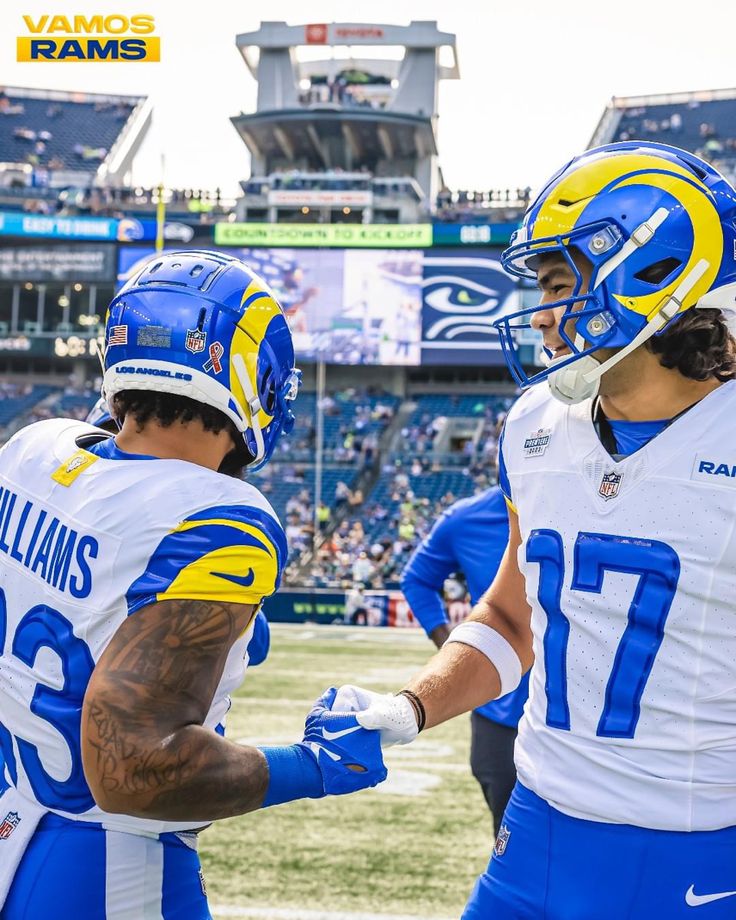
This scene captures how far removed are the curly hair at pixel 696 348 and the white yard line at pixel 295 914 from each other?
10.1 ft

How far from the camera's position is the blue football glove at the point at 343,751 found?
2.01 meters

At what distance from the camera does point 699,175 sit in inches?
86.0

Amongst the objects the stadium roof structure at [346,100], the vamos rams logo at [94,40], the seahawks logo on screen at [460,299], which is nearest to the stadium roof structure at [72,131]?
the stadium roof structure at [346,100]

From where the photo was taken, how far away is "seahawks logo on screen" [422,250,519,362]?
31.3 m

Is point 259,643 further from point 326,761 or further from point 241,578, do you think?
point 241,578

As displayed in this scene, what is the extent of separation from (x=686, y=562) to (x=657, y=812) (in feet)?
1.42

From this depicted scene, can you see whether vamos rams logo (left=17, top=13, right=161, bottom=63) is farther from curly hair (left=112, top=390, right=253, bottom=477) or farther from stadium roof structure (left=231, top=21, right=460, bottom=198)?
stadium roof structure (left=231, top=21, right=460, bottom=198)

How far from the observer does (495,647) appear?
2.52 m

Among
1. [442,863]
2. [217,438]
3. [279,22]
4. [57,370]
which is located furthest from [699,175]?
[279,22]

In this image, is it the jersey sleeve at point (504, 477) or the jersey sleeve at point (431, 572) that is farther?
the jersey sleeve at point (431, 572)

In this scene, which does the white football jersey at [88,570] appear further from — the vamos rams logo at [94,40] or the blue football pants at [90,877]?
the vamos rams logo at [94,40]

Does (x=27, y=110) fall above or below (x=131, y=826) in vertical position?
above

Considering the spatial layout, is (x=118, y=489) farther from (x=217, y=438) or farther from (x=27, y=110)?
(x=27, y=110)

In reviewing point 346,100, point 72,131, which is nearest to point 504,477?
point 346,100
